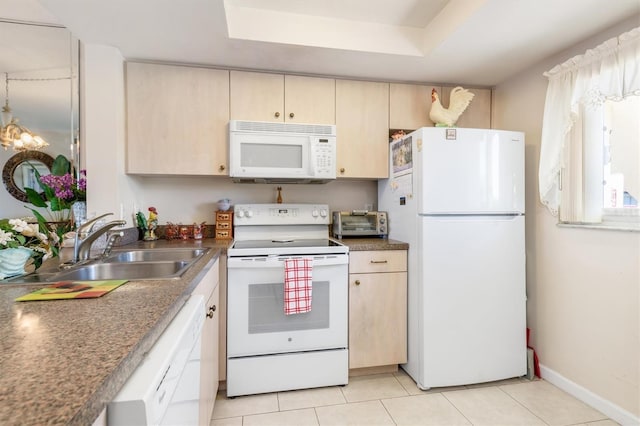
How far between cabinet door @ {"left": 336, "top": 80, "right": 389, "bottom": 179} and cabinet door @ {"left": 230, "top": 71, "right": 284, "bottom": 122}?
446 mm

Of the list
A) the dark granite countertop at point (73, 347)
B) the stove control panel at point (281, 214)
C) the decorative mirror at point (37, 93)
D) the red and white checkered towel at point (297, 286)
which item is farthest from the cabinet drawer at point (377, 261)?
the decorative mirror at point (37, 93)

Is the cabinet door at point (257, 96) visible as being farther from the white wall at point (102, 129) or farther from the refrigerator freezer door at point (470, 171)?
the refrigerator freezer door at point (470, 171)

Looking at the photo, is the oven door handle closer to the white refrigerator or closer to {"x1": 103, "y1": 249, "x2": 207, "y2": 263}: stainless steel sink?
{"x1": 103, "y1": 249, "x2": 207, "y2": 263}: stainless steel sink

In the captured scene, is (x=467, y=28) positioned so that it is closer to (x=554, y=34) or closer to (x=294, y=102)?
(x=554, y=34)

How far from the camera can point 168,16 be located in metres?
1.59

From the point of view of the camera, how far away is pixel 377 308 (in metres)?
2.03

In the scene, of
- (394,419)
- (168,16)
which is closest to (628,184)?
(394,419)

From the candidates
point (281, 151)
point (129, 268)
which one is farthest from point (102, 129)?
point (281, 151)

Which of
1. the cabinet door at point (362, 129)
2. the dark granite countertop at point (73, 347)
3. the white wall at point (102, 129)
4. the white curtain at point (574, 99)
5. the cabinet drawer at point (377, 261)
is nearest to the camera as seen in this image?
the dark granite countertop at point (73, 347)

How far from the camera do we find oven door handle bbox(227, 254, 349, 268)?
1824 mm

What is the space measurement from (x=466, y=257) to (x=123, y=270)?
1.93m

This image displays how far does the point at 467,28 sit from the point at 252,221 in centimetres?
182

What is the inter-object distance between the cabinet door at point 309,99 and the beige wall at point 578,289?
1396 millimetres

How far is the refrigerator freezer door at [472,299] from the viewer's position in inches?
75.0
